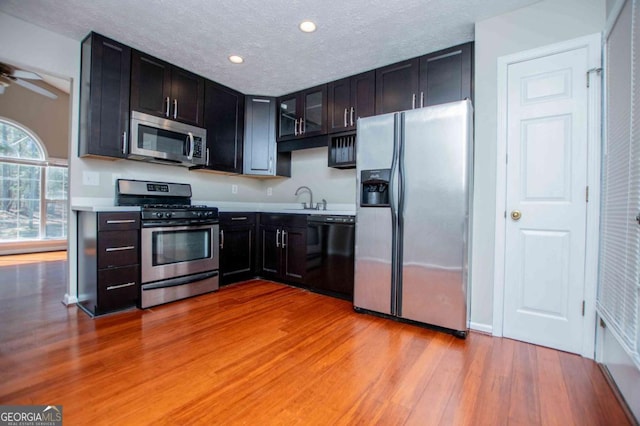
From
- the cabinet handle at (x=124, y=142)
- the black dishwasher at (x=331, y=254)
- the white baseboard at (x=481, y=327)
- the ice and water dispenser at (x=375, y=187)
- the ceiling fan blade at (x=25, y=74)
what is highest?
the ceiling fan blade at (x=25, y=74)

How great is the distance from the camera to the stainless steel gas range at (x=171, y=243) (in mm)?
2615

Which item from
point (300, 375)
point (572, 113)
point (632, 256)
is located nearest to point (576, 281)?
point (632, 256)

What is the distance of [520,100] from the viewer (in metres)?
2.12

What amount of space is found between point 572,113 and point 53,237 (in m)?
8.27

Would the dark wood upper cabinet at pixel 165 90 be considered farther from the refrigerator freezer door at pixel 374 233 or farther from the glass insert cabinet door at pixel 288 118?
the refrigerator freezer door at pixel 374 233

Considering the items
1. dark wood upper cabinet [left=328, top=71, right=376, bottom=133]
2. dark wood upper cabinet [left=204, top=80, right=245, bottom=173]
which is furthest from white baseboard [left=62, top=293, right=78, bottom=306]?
dark wood upper cabinet [left=328, top=71, right=376, bottom=133]

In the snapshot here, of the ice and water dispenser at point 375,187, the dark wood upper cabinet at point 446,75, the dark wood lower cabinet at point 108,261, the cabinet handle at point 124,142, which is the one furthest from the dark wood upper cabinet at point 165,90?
the dark wood upper cabinet at point 446,75

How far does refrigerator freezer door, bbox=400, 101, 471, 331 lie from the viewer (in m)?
2.12

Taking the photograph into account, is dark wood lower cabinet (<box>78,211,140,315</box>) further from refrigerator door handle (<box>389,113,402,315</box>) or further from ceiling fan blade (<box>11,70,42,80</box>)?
refrigerator door handle (<box>389,113,402,315</box>)

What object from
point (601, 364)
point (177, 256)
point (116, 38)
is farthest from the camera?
point (177, 256)

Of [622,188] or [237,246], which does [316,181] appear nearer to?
[237,246]

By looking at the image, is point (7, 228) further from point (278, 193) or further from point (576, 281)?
point (576, 281)

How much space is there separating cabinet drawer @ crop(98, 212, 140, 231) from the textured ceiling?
155 cm

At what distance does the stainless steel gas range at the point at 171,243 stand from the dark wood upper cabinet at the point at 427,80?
2181 millimetres
